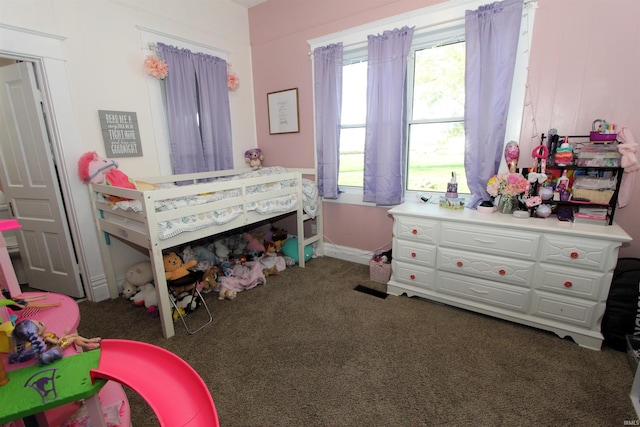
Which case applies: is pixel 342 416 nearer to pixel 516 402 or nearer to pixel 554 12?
pixel 516 402

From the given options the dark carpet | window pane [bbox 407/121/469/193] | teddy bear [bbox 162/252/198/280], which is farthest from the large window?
teddy bear [bbox 162/252/198/280]

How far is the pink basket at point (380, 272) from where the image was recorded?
8.99ft

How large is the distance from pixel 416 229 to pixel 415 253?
0.20 meters

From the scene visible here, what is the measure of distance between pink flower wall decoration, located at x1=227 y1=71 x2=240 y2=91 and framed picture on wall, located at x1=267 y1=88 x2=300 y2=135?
0.37 m

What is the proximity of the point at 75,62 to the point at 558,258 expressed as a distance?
3.68 metres

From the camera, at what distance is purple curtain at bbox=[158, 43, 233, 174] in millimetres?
2854

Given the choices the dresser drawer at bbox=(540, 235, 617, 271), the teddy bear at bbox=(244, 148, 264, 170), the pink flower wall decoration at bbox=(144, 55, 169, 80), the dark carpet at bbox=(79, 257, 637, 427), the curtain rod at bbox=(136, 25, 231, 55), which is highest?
the curtain rod at bbox=(136, 25, 231, 55)

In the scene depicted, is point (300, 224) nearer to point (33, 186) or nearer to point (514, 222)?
point (514, 222)

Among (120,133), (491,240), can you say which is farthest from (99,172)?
(491,240)

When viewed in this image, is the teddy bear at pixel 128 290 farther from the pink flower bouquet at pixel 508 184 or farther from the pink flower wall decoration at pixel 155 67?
the pink flower bouquet at pixel 508 184

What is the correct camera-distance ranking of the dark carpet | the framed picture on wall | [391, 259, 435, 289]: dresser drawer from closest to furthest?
the dark carpet, [391, 259, 435, 289]: dresser drawer, the framed picture on wall

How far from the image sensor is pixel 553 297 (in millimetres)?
1961

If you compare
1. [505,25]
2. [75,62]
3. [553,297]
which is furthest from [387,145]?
[75,62]

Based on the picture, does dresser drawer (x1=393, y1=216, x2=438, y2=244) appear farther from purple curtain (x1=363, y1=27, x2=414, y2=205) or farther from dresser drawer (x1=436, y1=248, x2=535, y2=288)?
purple curtain (x1=363, y1=27, x2=414, y2=205)
